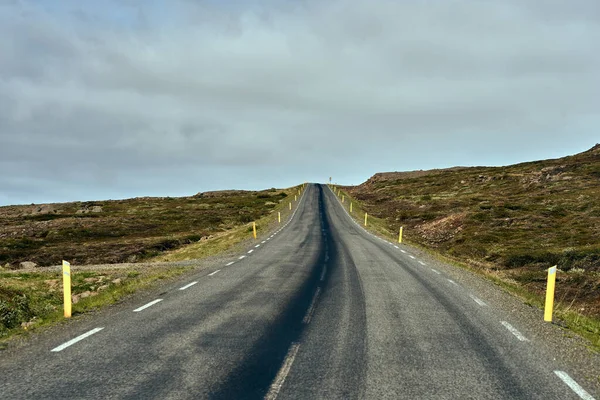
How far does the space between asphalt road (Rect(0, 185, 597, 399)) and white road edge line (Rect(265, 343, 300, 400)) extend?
3 cm

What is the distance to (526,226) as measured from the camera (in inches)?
1459

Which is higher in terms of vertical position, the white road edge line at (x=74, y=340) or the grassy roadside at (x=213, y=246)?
the white road edge line at (x=74, y=340)

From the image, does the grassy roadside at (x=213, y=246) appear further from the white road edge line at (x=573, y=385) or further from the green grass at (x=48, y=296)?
the white road edge line at (x=573, y=385)

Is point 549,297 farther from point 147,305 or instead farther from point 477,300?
point 147,305

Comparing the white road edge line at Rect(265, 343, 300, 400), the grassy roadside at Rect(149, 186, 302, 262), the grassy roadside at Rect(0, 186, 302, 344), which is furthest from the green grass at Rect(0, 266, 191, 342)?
the grassy roadside at Rect(149, 186, 302, 262)

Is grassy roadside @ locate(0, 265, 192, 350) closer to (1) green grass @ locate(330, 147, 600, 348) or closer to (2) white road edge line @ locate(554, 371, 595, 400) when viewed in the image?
(2) white road edge line @ locate(554, 371, 595, 400)

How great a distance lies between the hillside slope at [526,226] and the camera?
21.7 metres

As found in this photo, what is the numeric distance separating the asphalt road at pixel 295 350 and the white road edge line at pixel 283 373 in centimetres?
3

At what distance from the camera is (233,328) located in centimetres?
832

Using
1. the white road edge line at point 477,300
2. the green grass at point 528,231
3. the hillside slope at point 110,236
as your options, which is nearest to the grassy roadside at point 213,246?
the hillside slope at point 110,236

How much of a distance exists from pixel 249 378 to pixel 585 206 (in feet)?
153

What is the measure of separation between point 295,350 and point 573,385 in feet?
13.4

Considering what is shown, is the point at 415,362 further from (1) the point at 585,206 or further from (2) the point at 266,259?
(1) the point at 585,206

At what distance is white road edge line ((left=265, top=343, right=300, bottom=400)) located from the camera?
5.31 meters
